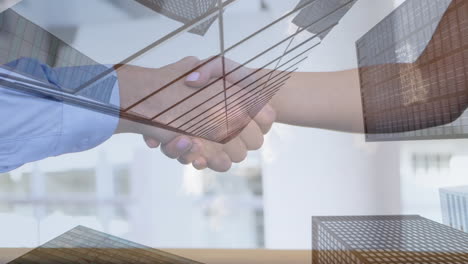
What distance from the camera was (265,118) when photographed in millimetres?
1012

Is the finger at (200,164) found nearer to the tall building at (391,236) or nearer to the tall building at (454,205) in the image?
the tall building at (391,236)

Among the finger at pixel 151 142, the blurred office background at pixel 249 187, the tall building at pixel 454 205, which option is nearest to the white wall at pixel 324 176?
the blurred office background at pixel 249 187

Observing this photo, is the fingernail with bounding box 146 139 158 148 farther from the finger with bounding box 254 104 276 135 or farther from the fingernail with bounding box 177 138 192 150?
the finger with bounding box 254 104 276 135

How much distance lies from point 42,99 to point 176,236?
806 millimetres

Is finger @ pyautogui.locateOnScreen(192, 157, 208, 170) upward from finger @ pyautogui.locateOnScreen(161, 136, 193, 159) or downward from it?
downward

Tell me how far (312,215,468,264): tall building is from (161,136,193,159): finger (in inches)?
18.6

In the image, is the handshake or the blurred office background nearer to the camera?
the handshake

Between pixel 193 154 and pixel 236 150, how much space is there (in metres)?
0.13

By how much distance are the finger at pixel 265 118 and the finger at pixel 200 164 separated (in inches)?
7.1
